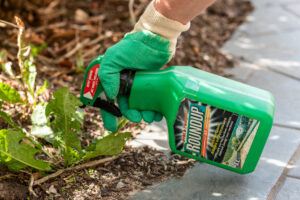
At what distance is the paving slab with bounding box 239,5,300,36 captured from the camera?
3537 millimetres

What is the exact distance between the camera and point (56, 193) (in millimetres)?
1745

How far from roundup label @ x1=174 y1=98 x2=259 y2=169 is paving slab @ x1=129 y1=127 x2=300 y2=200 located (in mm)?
125

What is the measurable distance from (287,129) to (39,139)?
1.34 meters

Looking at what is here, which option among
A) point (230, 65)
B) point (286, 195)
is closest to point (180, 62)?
point (230, 65)

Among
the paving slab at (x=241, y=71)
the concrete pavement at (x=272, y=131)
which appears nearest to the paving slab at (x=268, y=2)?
the concrete pavement at (x=272, y=131)

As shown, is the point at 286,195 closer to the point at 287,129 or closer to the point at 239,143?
the point at 239,143

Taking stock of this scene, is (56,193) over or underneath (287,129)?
underneath

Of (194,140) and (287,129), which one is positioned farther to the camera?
(287,129)

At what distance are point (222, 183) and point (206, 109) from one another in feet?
1.26

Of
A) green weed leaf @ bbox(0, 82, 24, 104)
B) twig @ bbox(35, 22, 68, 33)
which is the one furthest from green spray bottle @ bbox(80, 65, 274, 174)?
twig @ bbox(35, 22, 68, 33)

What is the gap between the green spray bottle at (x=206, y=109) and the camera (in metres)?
1.70

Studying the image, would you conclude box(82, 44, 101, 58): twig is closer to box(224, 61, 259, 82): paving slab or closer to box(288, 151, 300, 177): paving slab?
box(224, 61, 259, 82): paving slab

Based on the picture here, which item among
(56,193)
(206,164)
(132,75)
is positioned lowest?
(56,193)

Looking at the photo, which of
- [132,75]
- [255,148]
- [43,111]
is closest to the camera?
[255,148]
